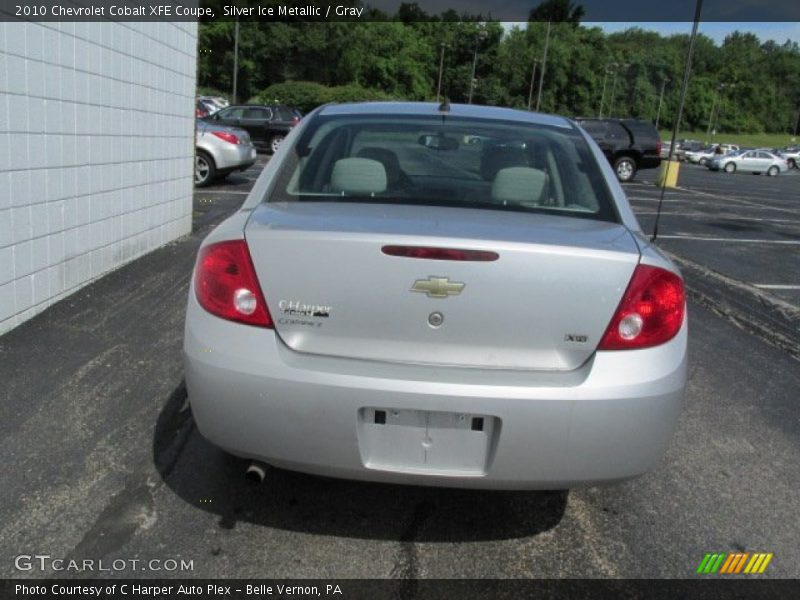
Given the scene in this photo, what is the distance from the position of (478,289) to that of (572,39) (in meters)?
110

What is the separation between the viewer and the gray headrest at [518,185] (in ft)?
9.68

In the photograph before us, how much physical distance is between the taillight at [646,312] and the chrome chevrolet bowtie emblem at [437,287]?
19.6 inches

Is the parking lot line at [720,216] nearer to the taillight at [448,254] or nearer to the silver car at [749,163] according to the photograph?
the taillight at [448,254]

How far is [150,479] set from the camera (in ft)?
9.93

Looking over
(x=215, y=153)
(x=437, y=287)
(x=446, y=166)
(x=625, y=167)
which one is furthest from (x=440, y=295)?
(x=625, y=167)

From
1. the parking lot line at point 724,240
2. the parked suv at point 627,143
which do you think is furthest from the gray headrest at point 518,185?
the parked suv at point 627,143

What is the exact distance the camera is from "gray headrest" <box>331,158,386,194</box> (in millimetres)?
2934

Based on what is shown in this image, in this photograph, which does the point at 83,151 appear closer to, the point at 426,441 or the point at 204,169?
the point at 426,441

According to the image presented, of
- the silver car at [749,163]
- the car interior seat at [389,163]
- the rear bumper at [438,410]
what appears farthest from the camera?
the silver car at [749,163]

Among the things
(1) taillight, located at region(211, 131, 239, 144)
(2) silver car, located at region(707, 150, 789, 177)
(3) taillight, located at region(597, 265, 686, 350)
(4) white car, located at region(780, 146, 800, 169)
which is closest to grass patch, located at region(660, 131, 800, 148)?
(4) white car, located at region(780, 146, 800, 169)

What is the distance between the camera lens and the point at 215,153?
44.2 feet

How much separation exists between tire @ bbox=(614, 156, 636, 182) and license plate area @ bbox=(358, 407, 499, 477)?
2131 cm

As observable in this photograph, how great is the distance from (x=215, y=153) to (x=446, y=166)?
10.9m

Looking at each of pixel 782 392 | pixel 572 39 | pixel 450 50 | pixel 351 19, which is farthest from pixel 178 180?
pixel 572 39
